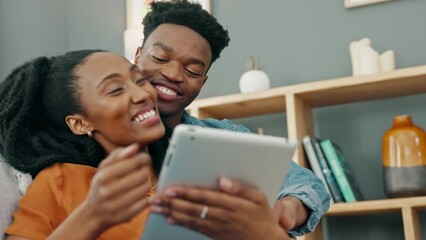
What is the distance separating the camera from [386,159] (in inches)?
89.1

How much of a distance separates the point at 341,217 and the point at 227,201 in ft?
5.42

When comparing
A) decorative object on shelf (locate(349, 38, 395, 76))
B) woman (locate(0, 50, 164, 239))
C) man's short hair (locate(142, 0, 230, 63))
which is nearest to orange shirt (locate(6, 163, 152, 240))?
woman (locate(0, 50, 164, 239))

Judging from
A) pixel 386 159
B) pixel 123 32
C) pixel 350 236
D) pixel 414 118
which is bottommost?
pixel 350 236

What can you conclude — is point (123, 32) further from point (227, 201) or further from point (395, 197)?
point (227, 201)

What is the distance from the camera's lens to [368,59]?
2.38 m

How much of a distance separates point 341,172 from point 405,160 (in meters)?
0.23

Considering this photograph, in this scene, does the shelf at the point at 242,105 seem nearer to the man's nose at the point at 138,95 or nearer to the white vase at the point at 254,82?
the white vase at the point at 254,82

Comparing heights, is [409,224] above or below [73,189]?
below

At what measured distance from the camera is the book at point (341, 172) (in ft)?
7.52

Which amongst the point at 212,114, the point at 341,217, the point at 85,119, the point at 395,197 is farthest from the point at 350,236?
the point at 85,119

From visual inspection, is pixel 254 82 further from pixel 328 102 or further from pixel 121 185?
pixel 121 185

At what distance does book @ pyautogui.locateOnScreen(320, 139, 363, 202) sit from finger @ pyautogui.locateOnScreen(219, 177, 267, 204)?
54.3 inches

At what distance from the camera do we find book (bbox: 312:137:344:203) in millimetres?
2293

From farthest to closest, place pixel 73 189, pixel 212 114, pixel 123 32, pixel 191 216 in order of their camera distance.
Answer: pixel 123 32
pixel 212 114
pixel 73 189
pixel 191 216
